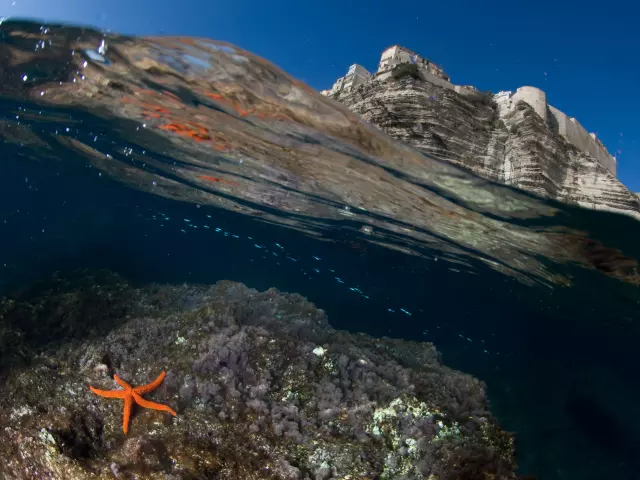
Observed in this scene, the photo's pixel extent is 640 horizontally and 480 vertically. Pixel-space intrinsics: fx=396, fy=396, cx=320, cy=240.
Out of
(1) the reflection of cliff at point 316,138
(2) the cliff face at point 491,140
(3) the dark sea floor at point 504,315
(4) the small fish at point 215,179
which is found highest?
(2) the cliff face at point 491,140

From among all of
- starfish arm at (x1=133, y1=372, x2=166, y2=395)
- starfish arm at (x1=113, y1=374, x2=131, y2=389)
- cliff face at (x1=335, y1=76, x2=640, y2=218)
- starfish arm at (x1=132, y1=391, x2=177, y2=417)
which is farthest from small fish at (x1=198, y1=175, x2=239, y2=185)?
starfish arm at (x1=132, y1=391, x2=177, y2=417)

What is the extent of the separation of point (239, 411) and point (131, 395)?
7.07 ft

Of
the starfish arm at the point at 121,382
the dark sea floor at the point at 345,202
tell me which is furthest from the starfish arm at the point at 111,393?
Answer: the dark sea floor at the point at 345,202

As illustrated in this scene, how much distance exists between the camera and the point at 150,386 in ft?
26.1

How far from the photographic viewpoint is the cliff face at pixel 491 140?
897 centimetres

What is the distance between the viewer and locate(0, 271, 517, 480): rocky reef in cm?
697

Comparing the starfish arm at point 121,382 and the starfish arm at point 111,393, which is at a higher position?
the starfish arm at point 121,382

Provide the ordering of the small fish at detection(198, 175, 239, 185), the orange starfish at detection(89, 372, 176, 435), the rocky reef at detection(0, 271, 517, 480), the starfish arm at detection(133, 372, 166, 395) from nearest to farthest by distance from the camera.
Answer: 1. the rocky reef at detection(0, 271, 517, 480)
2. the orange starfish at detection(89, 372, 176, 435)
3. the starfish arm at detection(133, 372, 166, 395)
4. the small fish at detection(198, 175, 239, 185)

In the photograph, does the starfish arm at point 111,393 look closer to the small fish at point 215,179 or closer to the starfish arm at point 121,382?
the starfish arm at point 121,382

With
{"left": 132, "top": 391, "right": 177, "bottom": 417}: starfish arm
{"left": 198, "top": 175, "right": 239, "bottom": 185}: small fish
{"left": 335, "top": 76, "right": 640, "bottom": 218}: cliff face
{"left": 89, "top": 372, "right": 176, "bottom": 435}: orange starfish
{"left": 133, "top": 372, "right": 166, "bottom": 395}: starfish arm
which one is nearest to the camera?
{"left": 132, "top": 391, "right": 177, "bottom": 417}: starfish arm

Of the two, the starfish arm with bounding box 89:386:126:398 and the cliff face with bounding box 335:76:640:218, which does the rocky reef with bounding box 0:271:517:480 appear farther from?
the cliff face with bounding box 335:76:640:218

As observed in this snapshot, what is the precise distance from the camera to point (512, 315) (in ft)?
105

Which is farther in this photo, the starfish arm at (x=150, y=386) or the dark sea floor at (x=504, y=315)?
the dark sea floor at (x=504, y=315)

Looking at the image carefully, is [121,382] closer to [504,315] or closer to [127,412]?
[127,412]
